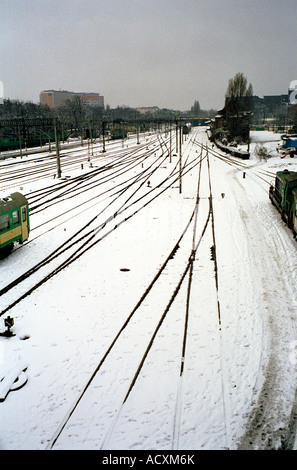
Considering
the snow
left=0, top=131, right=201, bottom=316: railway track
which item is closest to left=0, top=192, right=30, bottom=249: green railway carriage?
the snow

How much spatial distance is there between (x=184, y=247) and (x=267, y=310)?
673 centimetres

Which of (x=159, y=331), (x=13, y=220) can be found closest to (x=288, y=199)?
(x=159, y=331)

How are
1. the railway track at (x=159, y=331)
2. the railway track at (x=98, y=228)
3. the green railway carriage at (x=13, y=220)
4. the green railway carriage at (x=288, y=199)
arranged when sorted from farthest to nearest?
the green railway carriage at (x=288, y=199) → the green railway carriage at (x=13, y=220) → the railway track at (x=98, y=228) → the railway track at (x=159, y=331)

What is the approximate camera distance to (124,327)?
10953mm

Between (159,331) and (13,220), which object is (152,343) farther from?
(13,220)

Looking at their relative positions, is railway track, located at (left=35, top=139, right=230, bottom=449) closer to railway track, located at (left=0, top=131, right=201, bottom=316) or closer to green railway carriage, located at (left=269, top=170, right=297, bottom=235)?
railway track, located at (left=0, top=131, right=201, bottom=316)

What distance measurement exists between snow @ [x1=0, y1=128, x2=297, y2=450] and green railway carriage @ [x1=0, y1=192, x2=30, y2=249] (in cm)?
88

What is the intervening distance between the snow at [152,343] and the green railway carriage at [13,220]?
88 cm

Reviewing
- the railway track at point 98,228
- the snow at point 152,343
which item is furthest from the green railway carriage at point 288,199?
the railway track at point 98,228

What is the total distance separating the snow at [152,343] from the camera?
24.3ft

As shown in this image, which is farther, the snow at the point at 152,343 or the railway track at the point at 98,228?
the railway track at the point at 98,228

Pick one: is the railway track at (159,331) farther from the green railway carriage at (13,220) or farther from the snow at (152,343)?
the green railway carriage at (13,220)

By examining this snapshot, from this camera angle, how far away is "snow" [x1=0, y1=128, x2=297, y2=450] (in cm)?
741
